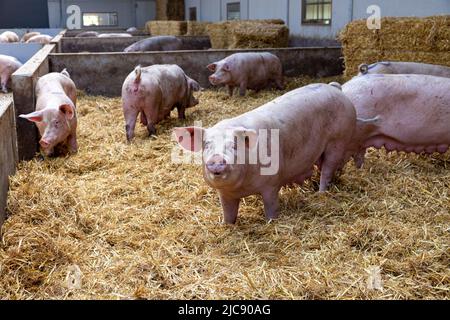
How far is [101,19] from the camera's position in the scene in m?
27.6

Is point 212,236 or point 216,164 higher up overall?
point 216,164

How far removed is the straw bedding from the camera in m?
2.98

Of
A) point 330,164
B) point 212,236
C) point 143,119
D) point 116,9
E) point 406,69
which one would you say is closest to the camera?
point 212,236

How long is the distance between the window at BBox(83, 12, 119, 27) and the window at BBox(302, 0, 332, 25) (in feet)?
54.6

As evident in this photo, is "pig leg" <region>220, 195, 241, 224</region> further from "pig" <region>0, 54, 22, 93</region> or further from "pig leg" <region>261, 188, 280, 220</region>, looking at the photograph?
"pig" <region>0, 54, 22, 93</region>

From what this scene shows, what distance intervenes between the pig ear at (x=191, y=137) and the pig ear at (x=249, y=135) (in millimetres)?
243

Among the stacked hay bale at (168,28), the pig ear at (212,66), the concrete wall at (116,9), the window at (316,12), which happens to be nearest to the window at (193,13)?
the stacked hay bale at (168,28)

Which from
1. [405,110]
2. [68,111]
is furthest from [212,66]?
[405,110]

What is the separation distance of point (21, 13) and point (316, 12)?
21.0m

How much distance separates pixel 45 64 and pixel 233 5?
11.3m

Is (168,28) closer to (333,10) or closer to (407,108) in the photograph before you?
(333,10)

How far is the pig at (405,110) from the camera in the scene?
4855 millimetres

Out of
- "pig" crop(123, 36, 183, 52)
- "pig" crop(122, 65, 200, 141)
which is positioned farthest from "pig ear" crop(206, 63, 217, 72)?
"pig" crop(123, 36, 183, 52)

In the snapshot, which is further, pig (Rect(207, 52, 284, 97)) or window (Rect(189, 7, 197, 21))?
window (Rect(189, 7, 197, 21))
